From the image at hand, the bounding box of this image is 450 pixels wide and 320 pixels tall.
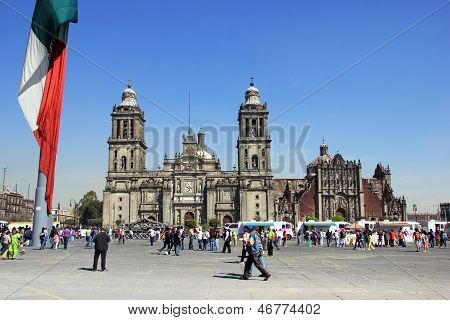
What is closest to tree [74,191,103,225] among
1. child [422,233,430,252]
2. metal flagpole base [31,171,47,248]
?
metal flagpole base [31,171,47,248]

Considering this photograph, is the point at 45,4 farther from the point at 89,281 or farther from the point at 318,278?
the point at 318,278

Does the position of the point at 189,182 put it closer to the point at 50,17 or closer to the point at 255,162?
the point at 255,162

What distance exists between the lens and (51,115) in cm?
2678

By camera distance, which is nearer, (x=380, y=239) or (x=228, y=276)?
(x=228, y=276)

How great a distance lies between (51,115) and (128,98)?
64.6 m

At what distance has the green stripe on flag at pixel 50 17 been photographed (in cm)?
2508

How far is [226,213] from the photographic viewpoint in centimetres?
8512

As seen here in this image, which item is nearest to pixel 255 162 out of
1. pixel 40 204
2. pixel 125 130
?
pixel 125 130

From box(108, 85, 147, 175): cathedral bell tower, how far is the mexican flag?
58.7 metres

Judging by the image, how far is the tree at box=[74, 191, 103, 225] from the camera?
382 ft

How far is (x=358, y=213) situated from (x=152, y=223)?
4499 centimetres
